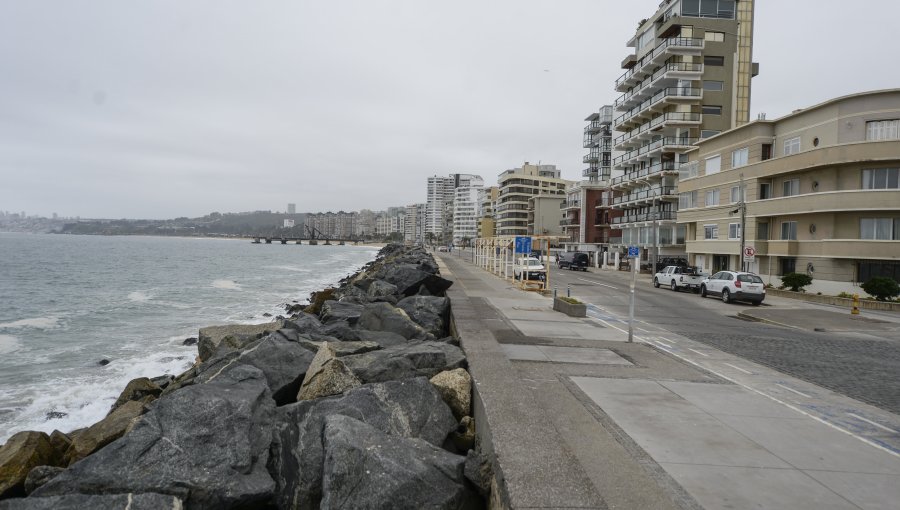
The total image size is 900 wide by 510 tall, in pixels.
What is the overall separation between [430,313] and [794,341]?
11.0 meters

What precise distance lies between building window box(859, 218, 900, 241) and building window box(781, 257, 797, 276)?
15.5ft

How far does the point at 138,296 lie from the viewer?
1515 inches

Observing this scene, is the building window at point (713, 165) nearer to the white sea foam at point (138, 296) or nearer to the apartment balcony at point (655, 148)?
the apartment balcony at point (655, 148)

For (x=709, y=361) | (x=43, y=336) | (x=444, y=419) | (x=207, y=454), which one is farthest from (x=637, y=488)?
(x=43, y=336)

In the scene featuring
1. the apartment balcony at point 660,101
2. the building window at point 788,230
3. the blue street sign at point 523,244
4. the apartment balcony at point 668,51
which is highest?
the apartment balcony at point 668,51

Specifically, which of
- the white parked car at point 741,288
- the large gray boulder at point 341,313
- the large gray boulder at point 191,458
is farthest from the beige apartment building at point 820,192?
the large gray boulder at point 191,458

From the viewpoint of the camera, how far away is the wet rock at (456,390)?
7055mm

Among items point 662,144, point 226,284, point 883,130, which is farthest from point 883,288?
point 226,284

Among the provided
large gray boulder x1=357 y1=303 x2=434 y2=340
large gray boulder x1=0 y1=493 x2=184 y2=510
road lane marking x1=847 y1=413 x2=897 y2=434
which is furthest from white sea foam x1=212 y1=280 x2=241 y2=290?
road lane marking x1=847 y1=413 x2=897 y2=434

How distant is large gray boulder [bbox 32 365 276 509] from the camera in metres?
5.07

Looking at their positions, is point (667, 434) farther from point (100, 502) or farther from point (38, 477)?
point (38, 477)

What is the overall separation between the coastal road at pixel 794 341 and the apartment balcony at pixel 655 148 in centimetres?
3153

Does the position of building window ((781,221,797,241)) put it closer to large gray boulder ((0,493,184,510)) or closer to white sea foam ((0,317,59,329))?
large gray boulder ((0,493,184,510))

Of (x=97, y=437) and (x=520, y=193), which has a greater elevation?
(x=520, y=193)
